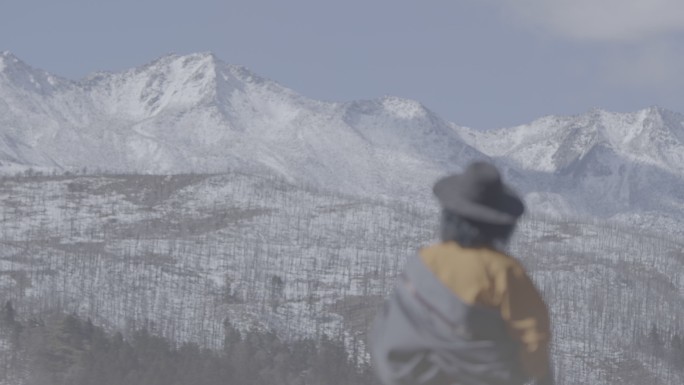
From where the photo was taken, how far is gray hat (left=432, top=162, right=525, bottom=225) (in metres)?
5.04

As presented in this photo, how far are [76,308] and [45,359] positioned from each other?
1649 inches

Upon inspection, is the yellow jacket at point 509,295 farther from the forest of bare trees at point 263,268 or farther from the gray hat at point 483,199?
the forest of bare trees at point 263,268

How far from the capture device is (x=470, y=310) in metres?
4.85

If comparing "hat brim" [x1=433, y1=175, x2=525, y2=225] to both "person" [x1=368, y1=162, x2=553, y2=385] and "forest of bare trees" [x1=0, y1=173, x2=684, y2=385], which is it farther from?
"forest of bare trees" [x1=0, y1=173, x2=684, y2=385]

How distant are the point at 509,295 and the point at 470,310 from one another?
0.51 ft

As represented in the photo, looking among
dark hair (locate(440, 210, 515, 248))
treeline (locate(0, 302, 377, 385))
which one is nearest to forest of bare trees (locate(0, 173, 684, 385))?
treeline (locate(0, 302, 377, 385))

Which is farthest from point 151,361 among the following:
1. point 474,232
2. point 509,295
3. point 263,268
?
point 263,268

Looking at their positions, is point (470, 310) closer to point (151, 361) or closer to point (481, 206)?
point (481, 206)

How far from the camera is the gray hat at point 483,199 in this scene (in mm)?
5039

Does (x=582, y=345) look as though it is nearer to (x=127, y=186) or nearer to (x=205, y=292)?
(x=205, y=292)

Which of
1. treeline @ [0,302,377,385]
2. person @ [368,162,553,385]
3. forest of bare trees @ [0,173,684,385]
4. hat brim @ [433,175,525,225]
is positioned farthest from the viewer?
forest of bare trees @ [0,173,684,385]

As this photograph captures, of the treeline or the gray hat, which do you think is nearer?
the gray hat

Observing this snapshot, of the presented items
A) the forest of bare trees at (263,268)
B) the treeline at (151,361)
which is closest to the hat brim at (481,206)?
the treeline at (151,361)

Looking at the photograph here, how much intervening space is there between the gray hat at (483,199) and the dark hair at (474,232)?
3 cm
